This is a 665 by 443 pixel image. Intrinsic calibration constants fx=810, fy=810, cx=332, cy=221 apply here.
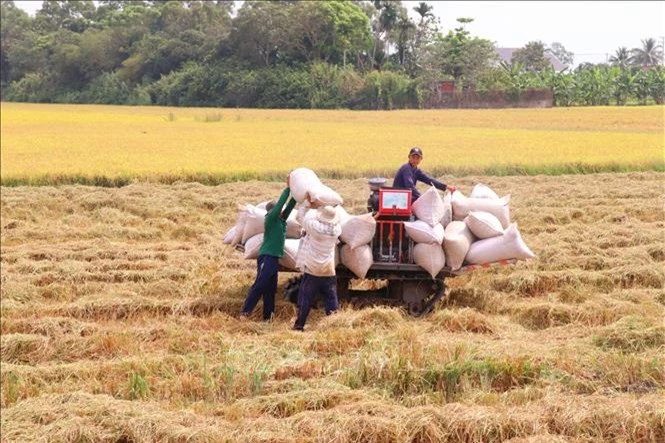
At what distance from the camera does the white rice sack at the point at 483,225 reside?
6172 mm

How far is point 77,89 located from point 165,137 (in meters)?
20.8

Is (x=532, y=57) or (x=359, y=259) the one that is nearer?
(x=359, y=259)

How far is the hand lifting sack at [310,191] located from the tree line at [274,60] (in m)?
2.17

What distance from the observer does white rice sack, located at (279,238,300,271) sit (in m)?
6.32

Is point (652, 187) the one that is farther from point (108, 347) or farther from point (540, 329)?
point (108, 347)

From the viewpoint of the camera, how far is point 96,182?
14594 millimetres

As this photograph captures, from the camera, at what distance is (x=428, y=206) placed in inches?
240

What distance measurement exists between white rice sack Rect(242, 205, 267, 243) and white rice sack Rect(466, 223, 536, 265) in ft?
5.54

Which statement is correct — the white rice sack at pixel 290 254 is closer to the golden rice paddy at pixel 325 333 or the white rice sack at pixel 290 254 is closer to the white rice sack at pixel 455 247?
the golden rice paddy at pixel 325 333

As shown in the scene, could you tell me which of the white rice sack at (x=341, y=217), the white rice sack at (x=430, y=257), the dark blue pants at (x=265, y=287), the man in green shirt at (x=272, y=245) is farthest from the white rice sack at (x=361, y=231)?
the dark blue pants at (x=265, y=287)

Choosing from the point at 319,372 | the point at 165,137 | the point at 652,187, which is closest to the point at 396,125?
the point at 165,137

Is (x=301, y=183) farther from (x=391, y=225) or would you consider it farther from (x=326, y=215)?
(x=391, y=225)

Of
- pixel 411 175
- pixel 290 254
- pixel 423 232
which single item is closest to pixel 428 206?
pixel 423 232

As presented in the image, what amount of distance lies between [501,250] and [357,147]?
36.8 feet
